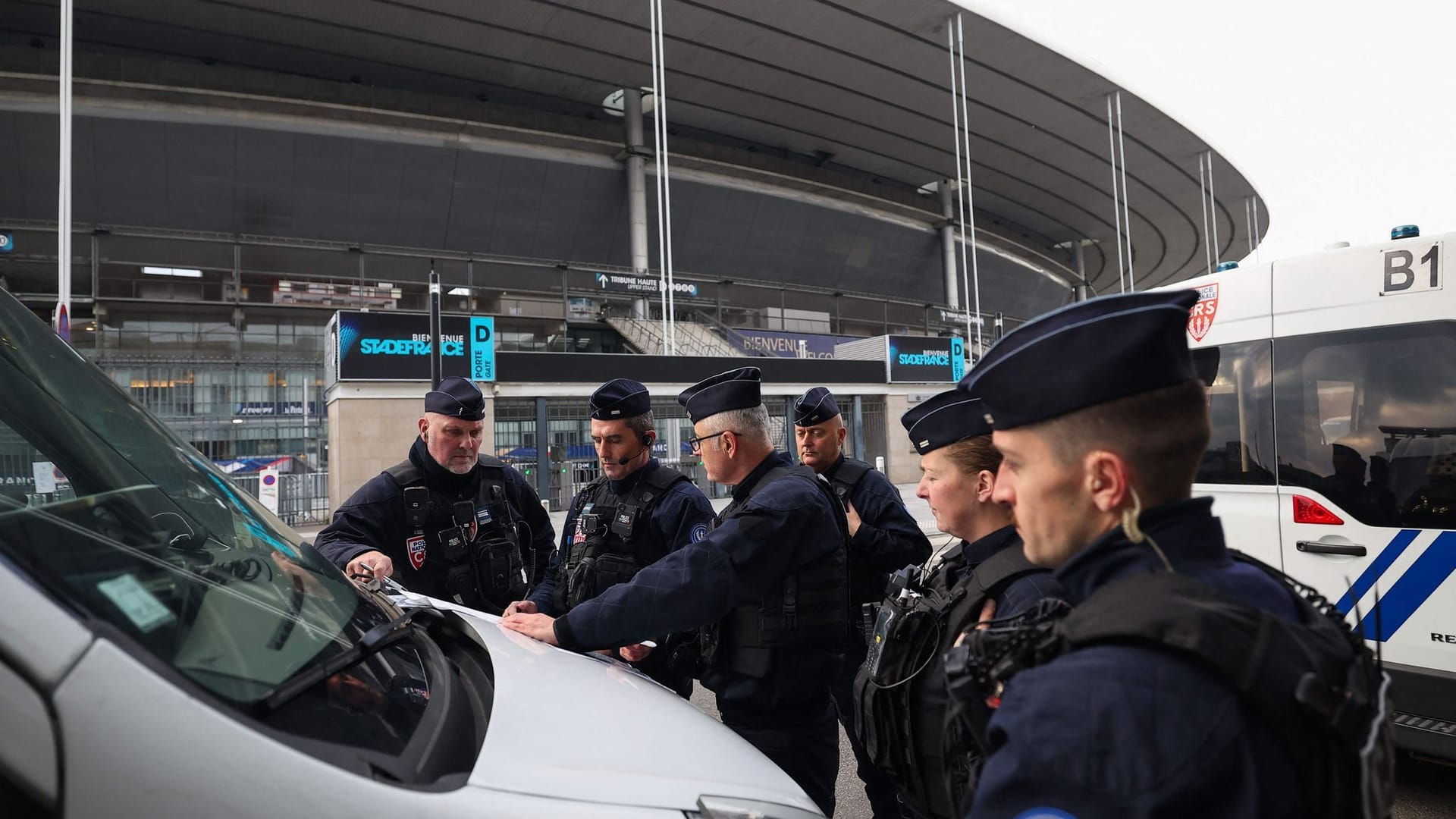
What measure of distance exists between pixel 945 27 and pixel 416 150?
16126 millimetres

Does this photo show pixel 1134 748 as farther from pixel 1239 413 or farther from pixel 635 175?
→ pixel 635 175

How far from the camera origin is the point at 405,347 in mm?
14125

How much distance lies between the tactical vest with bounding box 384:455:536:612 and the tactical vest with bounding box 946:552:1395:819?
2977mm

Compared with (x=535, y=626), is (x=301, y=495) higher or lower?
lower

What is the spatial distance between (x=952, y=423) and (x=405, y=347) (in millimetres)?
13733

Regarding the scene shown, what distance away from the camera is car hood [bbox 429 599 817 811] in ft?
Answer: 3.94

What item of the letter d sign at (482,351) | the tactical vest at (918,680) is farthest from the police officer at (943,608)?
the letter d sign at (482,351)

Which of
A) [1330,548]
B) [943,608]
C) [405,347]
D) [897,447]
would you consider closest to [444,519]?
[943,608]

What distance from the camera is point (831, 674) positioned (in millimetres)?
2516

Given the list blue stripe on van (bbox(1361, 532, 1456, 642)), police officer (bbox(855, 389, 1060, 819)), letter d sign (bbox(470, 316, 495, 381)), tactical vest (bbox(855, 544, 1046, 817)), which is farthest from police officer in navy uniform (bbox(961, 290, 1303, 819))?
letter d sign (bbox(470, 316, 495, 381))

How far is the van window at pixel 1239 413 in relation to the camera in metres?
3.81

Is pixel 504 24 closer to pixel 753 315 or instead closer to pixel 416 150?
pixel 416 150

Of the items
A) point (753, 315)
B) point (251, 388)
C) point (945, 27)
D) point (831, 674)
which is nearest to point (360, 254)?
point (251, 388)

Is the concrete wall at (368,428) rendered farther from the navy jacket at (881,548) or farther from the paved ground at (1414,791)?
the paved ground at (1414,791)
